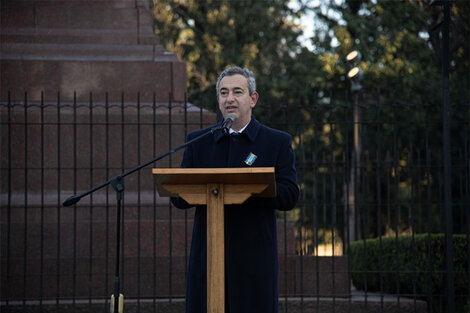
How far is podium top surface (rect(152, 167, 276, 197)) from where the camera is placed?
4395 mm

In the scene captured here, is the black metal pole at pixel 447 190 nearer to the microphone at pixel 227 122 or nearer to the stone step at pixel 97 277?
the stone step at pixel 97 277

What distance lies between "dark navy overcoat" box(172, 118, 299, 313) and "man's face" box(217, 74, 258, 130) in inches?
4.9

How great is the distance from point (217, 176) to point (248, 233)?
1.67 ft

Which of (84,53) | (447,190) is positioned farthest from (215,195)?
(84,53)

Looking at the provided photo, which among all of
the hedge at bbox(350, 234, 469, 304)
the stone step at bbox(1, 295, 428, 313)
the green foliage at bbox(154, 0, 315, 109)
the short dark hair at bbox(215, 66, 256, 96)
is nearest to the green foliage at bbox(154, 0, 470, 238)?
the green foliage at bbox(154, 0, 315, 109)

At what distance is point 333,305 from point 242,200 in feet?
15.9

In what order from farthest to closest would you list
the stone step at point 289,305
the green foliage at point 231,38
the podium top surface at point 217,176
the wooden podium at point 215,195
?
the green foliage at point 231,38 < the stone step at point 289,305 < the wooden podium at point 215,195 < the podium top surface at point 217,176

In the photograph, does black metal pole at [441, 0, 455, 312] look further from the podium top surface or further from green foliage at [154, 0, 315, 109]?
green foliage at [154, 0, 315, 109]

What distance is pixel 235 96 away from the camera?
493 cm

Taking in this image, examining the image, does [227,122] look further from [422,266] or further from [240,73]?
[422,266]

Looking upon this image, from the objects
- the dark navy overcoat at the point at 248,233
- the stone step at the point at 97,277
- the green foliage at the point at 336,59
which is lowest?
the stone step at the point at 97,277

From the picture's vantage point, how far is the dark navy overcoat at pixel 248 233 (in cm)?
475

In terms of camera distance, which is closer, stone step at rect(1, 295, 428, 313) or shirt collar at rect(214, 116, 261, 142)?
shirt collar at rect(214, 116, 261, 142)

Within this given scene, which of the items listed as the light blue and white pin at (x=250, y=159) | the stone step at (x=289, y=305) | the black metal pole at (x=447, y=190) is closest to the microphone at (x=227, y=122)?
the light blue and white pin at (x=250, y=159)
